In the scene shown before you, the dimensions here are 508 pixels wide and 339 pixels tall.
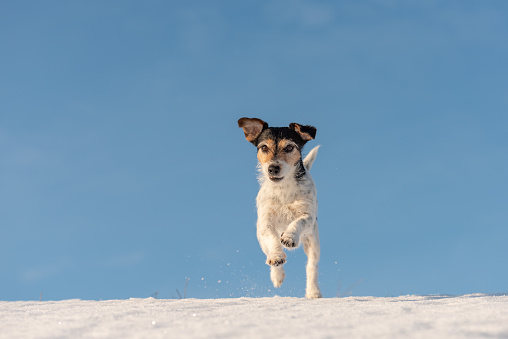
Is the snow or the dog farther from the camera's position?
the dog

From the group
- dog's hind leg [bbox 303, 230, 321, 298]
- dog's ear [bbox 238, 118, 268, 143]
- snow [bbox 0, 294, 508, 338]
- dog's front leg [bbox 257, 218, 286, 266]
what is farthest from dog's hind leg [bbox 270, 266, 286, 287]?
snow [bbox 0, 294, 508, 338]

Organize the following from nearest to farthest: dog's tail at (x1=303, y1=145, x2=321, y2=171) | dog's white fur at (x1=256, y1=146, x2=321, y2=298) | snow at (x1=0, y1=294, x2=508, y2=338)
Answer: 1. snow at (x1=0, y1=294, x2=508, y2=338)
2. dog's white fur at (x1=256, y1=146, x2=321, y2=298)
3. dog's tail at (x1=303, y1=145, x2=321, y2=171)

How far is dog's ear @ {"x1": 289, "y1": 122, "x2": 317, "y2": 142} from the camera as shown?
817 centimetres

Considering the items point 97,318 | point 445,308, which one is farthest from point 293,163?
point 97,318

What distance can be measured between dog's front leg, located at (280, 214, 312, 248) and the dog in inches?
0.7

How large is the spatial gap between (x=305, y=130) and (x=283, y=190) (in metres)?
1.02

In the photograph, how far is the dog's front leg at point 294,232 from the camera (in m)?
6.98

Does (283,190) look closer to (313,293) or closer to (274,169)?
(274,169)

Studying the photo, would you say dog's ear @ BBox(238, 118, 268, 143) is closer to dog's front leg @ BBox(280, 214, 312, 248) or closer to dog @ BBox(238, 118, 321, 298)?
dog @ BBox(238, 118, 321, 298)

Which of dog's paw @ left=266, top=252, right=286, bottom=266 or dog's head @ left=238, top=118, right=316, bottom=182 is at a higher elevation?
dog's head @ left=238, top=118, right=316, bottom=182

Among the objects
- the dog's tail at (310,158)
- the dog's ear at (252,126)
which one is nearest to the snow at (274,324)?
the dog's ear at (252,126)

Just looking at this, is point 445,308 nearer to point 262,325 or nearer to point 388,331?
point 388,331

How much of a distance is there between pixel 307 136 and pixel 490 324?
203 inches

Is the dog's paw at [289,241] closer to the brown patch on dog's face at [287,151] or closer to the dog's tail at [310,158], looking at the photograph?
the brown patch on dog's face at [287,151]
